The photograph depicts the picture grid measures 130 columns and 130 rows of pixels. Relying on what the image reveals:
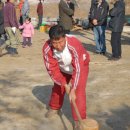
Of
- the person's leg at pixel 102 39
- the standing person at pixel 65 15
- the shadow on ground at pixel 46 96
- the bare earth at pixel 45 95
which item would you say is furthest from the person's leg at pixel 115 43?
the shadow on ground at pixel 46 96

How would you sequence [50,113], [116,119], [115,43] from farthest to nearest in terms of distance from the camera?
1. [115,43]
2. [50,113]
3. [116,119]

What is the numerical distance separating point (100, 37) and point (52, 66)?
6058 mm

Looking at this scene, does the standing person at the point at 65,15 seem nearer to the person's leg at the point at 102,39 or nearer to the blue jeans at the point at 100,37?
the blue jeans at the point at 100,37

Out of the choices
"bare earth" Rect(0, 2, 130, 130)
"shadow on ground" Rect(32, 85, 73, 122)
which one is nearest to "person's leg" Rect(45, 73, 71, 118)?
"bare earth" Rect(0, 2, 130, 130)

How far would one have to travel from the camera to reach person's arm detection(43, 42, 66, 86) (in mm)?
5277

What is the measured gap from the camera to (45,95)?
7.27 meters

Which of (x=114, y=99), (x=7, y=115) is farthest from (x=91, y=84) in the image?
(x=7, y=115)

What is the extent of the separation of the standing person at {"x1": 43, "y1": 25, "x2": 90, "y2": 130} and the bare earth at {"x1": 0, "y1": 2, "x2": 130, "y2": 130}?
663 millimetres

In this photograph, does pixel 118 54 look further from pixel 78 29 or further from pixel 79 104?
pixel 78 29

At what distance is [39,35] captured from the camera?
55.5 feet

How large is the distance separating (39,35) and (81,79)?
11.8 meters

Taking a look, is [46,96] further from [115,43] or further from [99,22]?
[99,22]

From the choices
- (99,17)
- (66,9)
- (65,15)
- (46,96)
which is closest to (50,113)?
(46,96)

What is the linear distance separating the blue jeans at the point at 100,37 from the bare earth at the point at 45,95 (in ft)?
0.94
